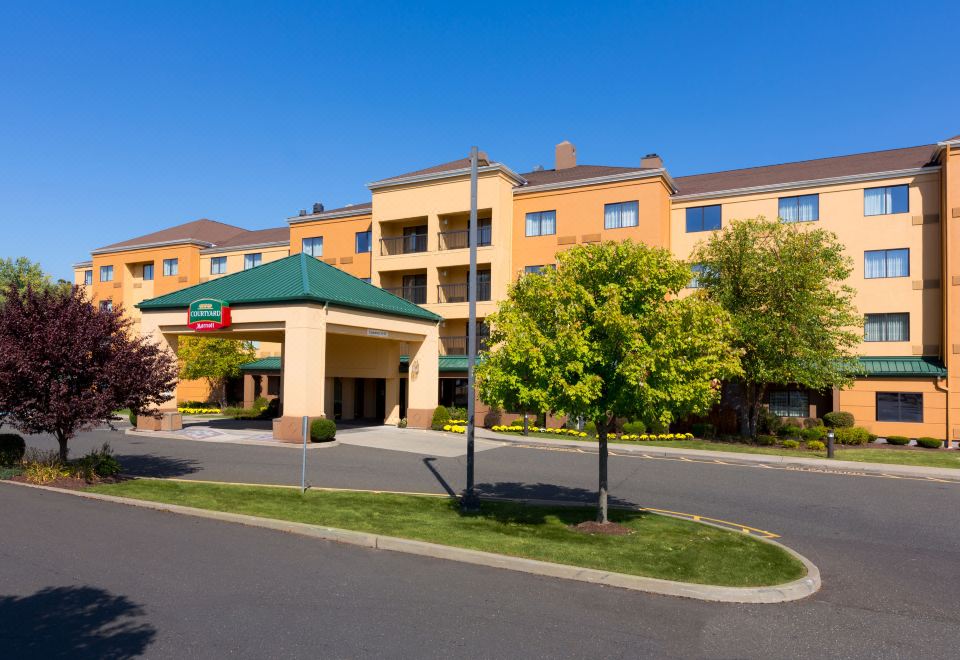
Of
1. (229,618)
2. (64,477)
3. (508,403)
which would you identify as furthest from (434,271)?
(229,618)

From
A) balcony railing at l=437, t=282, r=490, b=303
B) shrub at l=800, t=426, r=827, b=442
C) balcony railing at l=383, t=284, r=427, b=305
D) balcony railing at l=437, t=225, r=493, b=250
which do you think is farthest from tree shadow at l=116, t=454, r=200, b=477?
shrub at l=800, t=426, r=827, b=442

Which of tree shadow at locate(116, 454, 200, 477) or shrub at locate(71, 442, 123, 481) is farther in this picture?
tree shadow at locate(116, 454, 200, 477)

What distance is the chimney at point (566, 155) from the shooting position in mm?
43750

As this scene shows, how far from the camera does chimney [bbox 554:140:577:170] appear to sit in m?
43.8

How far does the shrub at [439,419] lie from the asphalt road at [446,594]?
1809 centimetres

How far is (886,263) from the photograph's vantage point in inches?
1271

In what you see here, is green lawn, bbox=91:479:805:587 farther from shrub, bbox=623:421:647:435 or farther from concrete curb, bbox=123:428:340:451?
shrub, bbox=623:421:647:435

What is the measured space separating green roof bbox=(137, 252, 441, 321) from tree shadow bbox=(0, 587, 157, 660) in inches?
742

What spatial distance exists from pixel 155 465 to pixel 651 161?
3094 cm

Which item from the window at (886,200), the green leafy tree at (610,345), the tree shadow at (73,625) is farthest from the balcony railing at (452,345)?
the tree shadow at (73,625)

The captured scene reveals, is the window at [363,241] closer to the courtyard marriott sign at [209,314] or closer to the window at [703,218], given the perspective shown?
the courtyard marriott sign at [209,314]

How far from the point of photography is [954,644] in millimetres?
7070

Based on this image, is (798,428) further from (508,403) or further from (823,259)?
(508,403)

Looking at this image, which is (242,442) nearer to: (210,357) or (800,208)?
(210,357)
